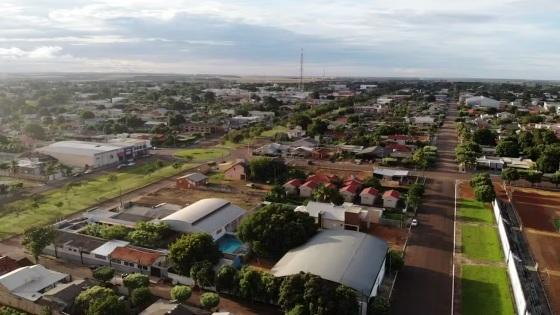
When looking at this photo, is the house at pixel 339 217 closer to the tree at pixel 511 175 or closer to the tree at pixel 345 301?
the tree at pixel 345 301

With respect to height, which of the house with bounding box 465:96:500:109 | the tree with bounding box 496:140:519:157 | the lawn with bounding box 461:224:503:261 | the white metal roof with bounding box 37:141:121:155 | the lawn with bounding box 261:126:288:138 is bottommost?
the lawn with bounding box 461:224:503:261

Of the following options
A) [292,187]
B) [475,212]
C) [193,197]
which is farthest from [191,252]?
[475,212]

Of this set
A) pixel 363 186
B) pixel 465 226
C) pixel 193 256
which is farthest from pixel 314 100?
pixel 193 256

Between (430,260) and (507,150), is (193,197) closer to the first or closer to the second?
(430,260)

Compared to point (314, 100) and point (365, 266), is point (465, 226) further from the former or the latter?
point (314, 100)

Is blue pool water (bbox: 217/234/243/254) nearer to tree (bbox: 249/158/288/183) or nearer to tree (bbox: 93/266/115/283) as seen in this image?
tree (bbox: 93/266/115/283)

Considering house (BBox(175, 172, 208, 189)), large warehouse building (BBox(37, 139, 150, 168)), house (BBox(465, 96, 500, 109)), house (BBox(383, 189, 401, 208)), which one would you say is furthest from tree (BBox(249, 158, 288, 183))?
house (BBox(465, 96, 500, 109))
